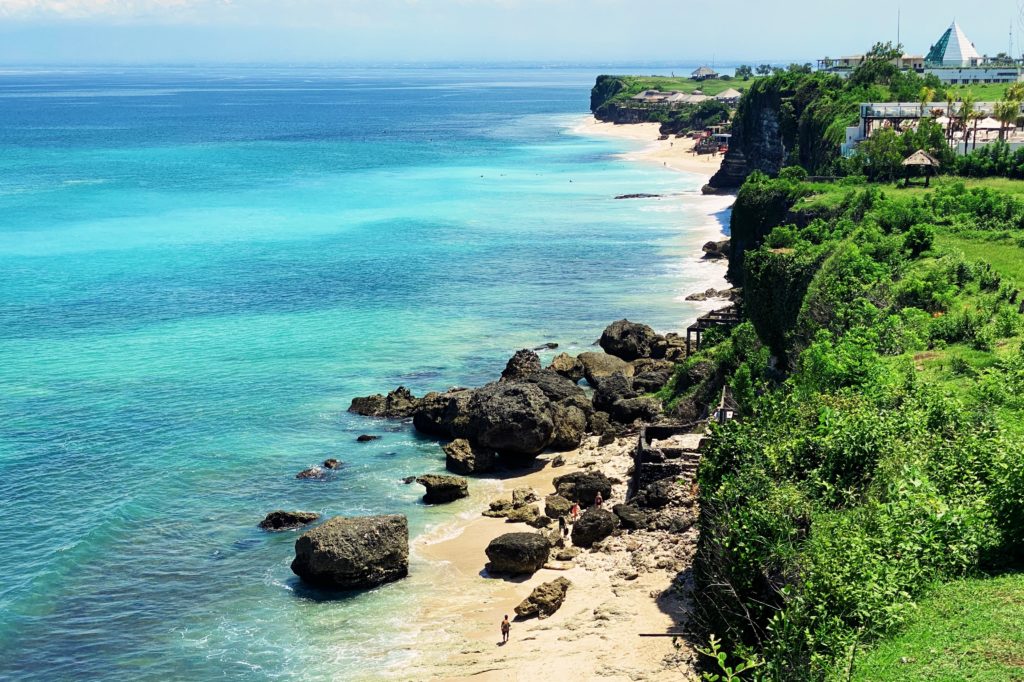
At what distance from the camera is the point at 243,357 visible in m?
55.3

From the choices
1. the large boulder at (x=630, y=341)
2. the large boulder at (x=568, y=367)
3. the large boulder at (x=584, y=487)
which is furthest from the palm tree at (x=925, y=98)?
the large boulder at (x=584, y=487)

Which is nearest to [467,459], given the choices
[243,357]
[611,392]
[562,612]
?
[611,392]

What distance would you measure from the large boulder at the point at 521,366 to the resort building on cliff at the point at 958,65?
6215cm

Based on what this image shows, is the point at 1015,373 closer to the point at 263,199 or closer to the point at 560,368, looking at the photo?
the point at 560,368

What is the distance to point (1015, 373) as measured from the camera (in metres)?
26.5

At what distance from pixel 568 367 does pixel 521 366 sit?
2552mm

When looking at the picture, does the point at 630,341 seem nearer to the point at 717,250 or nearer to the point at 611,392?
the point at 611,392

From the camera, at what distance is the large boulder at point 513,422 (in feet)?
133

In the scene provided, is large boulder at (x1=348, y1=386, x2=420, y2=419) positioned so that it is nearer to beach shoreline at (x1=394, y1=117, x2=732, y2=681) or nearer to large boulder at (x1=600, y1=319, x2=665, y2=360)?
beach shoreline at (x1=394, y1=117, x2=732, y2=681)

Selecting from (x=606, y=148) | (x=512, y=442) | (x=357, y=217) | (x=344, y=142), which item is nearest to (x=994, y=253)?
(x=512, y=442)

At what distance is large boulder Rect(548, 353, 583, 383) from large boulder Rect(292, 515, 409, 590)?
18053 millimetres

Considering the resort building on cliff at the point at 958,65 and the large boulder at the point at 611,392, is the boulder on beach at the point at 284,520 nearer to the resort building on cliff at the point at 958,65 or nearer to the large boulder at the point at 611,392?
the large boulder at the point at 611,392

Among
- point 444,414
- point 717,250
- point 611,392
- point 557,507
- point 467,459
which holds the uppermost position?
point 717,250

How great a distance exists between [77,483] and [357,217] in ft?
209
